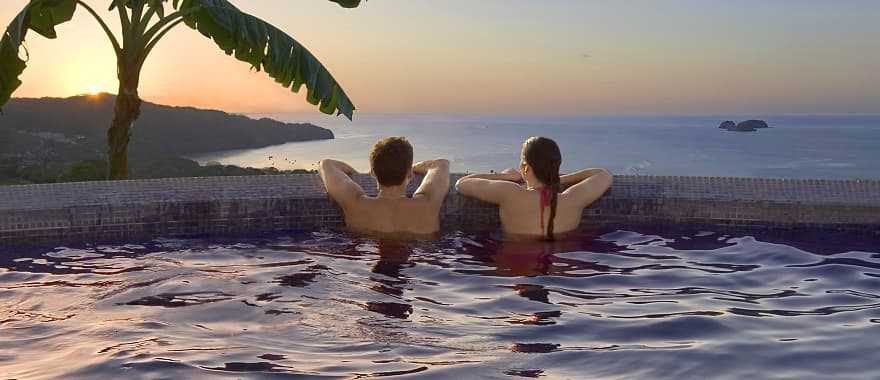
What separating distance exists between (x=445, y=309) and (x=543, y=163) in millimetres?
1700

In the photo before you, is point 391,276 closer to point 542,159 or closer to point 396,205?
point 396,205

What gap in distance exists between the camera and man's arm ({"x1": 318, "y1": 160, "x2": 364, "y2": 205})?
5.73 m

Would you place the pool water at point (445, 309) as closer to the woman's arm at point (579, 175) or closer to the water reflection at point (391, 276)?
the water reflection at point (391, 276)

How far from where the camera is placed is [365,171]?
6.89 m

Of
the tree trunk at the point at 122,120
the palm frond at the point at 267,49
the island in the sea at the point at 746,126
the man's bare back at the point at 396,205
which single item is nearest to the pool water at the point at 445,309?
the man's bare back at the point at 396,205

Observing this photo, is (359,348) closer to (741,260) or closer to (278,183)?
(741,260)

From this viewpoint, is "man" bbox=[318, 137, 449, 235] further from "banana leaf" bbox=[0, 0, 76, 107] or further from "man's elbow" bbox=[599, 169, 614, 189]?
"banana leaf" bbox=[0, 0, 76, 107]

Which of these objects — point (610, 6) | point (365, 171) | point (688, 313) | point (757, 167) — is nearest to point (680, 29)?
point (610, 6)

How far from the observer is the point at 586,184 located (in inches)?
228

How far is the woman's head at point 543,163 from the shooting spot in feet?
17.2

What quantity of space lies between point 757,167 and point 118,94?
18680 mm

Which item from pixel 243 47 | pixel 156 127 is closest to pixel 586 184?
pixel 243 47

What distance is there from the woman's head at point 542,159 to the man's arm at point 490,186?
264 millimetres

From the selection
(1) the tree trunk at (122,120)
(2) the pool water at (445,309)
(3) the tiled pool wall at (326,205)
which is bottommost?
(2) the pool water at (445,309)
